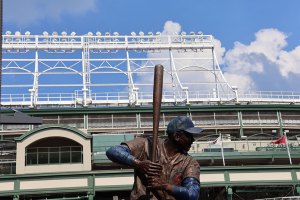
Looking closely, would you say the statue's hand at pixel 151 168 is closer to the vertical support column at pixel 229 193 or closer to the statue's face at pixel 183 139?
the statue's face at pixel 183 139

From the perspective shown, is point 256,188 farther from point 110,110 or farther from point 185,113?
point 110,110

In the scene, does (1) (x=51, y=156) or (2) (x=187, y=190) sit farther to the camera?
(1) (x=51, y=156)

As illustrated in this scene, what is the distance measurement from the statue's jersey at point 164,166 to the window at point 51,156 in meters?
24.3

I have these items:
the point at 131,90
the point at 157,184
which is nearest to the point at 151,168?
the point at 157,184

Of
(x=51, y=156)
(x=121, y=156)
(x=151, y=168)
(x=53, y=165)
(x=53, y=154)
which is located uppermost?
(x=53, y=154)

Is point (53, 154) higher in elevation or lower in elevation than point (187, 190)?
higher

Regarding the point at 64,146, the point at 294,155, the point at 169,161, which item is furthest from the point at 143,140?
the point at 294,155

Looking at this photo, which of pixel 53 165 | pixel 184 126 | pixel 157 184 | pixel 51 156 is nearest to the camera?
pixel 157 184

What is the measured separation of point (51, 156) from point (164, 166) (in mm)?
24671

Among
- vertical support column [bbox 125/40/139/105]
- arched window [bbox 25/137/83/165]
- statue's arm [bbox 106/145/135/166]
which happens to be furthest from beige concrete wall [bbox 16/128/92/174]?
statue's arm [bbox 106/145/135/166]

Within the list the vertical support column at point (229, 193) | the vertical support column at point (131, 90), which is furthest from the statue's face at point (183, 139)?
the vertical support column at point (131, 90)

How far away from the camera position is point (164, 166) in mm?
4109

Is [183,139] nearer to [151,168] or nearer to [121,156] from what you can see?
[151,168]

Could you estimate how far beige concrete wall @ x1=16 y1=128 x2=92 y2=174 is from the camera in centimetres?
2714
